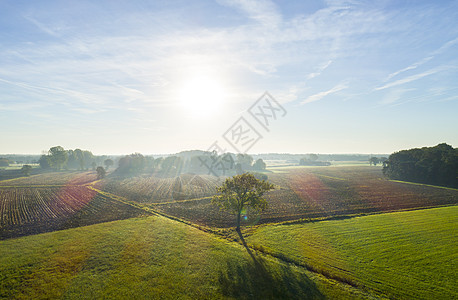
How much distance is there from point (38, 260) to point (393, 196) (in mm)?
92208

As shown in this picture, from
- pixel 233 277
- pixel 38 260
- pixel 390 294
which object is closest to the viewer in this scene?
pixel 390 294

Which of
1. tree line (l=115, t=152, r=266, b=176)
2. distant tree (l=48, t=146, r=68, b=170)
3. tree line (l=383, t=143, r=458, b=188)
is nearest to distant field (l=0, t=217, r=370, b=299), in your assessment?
tree line (l=383, t=143, r=458, b=188)

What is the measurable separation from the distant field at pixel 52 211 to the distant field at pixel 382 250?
3543cm

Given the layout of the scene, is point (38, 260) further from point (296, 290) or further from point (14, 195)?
point (14, 195)

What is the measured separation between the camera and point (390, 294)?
→ 70.4 feet

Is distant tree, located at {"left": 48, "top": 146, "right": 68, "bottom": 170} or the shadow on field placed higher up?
distant tree, located at {"left": 48, "top": 146, "right": 68, "bottom": 170}

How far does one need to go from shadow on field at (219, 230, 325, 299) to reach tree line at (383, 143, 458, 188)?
105850mm

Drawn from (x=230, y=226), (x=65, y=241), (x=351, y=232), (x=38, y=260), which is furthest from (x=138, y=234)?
(x=351, y=232)

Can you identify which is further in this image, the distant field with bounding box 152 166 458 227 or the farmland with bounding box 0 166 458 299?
the distant field with bounding box 152 166 458 227

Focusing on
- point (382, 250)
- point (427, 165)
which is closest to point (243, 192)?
point (382, 250)

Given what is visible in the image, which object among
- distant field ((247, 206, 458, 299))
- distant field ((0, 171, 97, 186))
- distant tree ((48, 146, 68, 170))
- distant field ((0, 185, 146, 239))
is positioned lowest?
distant field ((247, 206, 458, 299))

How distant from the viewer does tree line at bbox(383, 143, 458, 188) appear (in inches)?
3461

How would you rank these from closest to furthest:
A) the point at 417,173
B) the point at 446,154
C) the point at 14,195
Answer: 1. the point at 14,195
2. the point at 446,154
3. the point at 417,173

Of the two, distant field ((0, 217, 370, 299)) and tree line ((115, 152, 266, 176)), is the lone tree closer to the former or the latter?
distant field ((0, 217, 370, 299))
